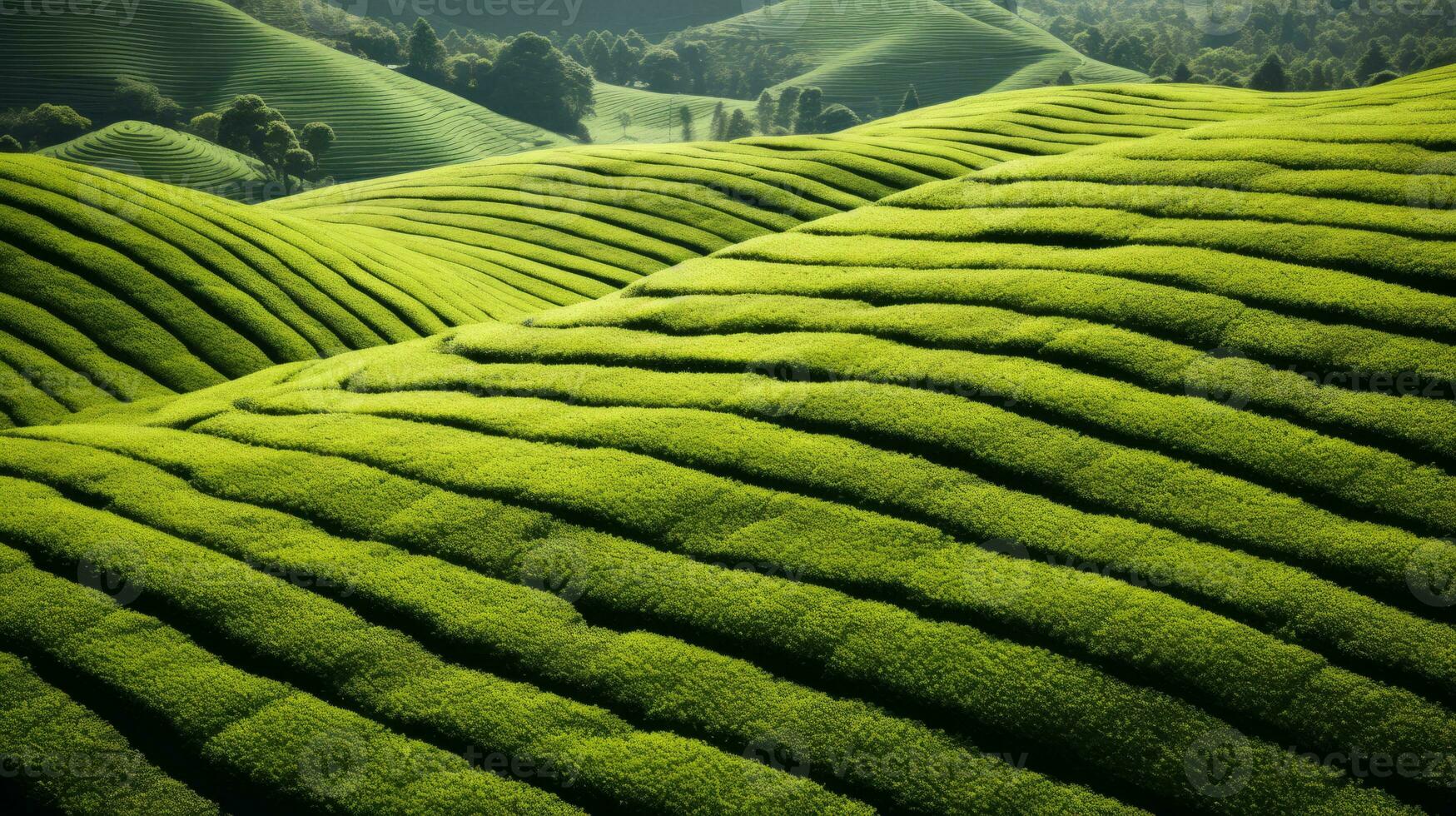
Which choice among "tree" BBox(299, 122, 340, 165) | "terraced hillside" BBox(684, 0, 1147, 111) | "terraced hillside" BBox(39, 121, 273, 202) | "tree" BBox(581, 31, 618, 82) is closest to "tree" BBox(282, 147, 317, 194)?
"terraced hillside" BBox(39, 121, 273, 202)

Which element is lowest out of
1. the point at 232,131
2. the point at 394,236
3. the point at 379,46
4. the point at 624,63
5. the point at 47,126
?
the point at 47,126

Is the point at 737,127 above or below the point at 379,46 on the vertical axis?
below

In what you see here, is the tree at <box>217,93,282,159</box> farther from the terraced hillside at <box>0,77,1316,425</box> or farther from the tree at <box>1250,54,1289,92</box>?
the tree at <box>1250,54,1289,92</box>

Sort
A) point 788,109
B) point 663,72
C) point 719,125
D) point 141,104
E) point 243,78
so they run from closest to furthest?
point 141,104, point 243,78, point 719,125, point 788,109, point 663,72

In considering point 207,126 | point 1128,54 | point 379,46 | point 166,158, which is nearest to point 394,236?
point 166,158

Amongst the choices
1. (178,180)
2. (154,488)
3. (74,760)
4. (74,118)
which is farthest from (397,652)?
(74,118)

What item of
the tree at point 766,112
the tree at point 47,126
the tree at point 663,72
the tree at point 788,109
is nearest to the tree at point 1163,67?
the tree at point 788,109

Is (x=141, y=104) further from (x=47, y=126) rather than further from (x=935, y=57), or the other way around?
(x=935, y=57)
